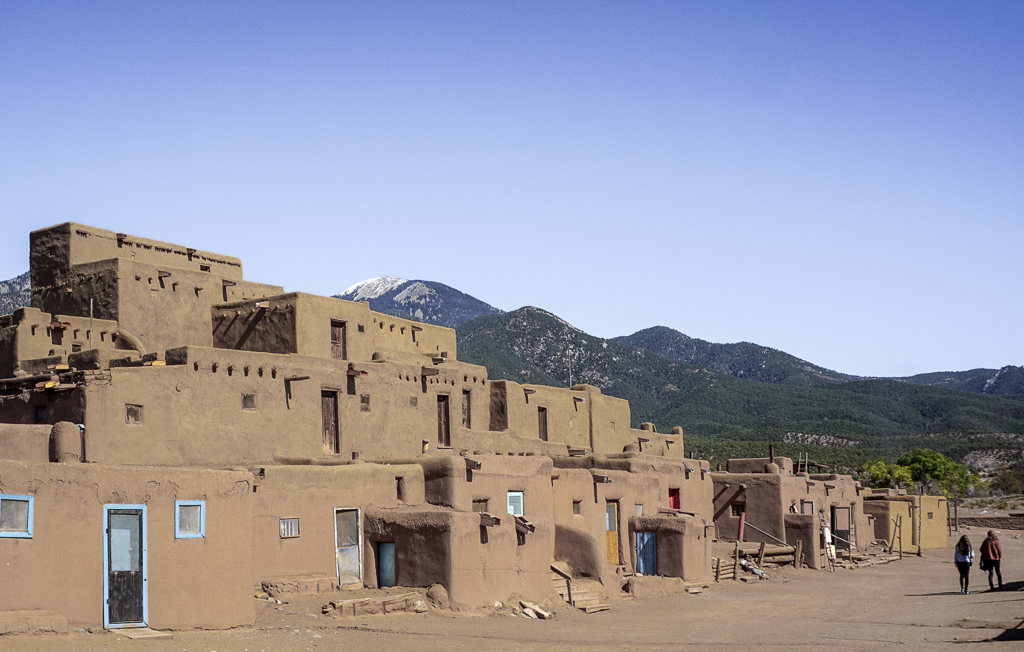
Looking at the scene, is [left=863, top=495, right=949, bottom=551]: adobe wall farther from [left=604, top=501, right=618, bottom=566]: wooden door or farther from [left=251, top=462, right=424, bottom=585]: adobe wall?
[left=251, top=462, right=424, bottom=585]: adobe wall

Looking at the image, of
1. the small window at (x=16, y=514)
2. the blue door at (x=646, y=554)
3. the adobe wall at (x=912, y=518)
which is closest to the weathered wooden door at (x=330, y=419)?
the blue door at (x=646, y=554)

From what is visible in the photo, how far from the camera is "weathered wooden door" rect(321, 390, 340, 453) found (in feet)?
93.1

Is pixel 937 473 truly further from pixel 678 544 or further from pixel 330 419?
pixel 330 419

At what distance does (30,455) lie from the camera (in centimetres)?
2145

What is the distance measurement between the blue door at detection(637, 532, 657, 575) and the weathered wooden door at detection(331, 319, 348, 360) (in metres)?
9.42

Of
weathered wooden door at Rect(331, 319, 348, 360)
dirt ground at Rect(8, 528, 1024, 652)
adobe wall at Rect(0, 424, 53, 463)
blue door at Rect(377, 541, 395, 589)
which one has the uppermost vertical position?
weathered wooden door at Rect(331, 319, 348, 360)

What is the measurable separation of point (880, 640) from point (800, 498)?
18671 millimetres

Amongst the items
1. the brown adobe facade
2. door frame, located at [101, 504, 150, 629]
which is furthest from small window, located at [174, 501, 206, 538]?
the brown adobe facade

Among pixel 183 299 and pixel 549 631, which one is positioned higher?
pixel 183 299

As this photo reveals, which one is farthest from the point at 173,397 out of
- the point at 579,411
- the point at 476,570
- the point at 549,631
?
the point at 579,411

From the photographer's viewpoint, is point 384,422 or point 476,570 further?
point 384,422

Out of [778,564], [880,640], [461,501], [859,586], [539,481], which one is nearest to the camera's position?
[880,640]

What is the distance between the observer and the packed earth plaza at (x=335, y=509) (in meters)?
16.9

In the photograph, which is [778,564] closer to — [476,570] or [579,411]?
[579,411]
